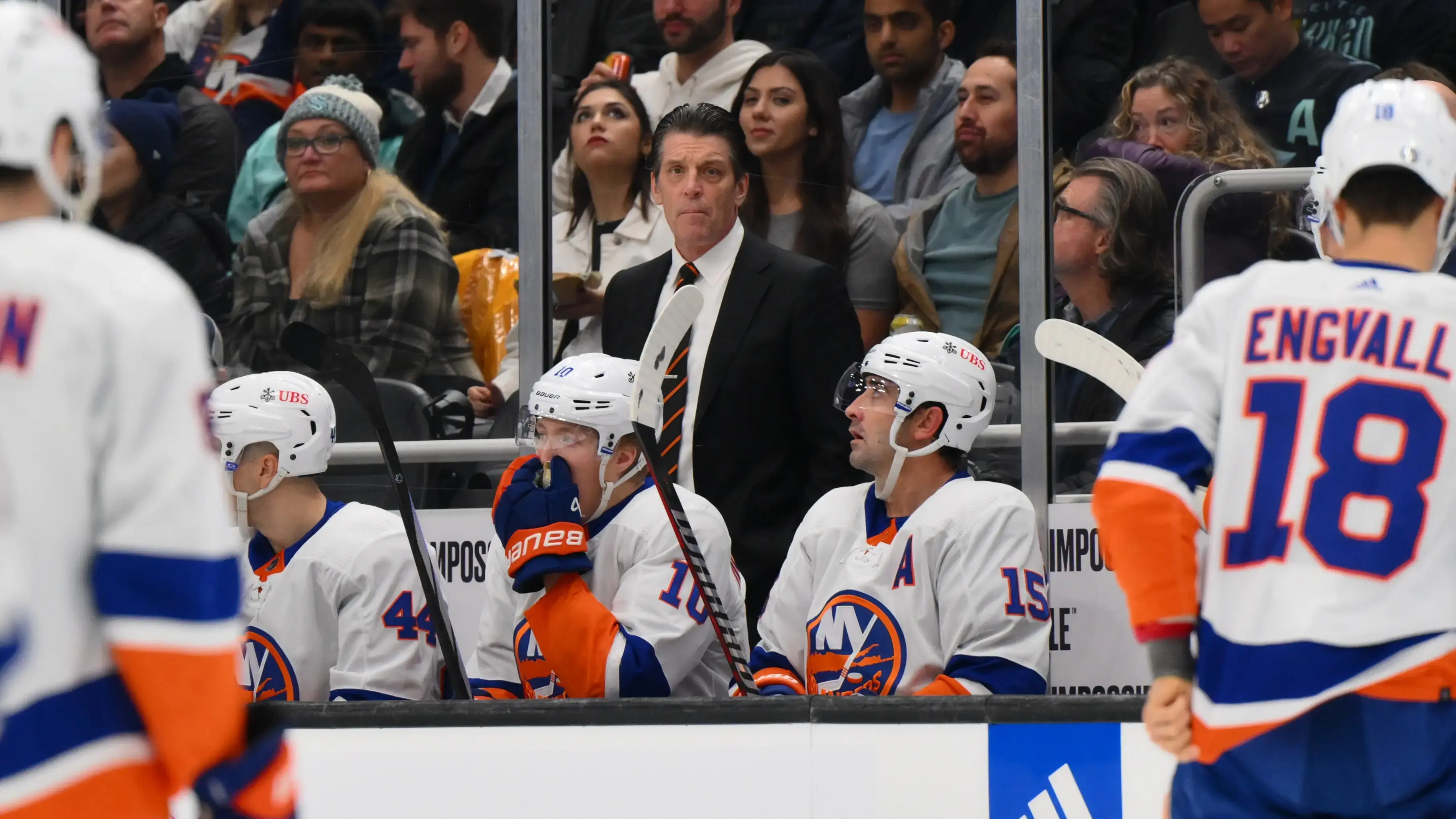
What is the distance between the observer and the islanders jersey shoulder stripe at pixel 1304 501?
2041 mm

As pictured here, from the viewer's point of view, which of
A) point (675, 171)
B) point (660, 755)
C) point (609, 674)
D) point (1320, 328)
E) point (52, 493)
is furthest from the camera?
point (675, 171)

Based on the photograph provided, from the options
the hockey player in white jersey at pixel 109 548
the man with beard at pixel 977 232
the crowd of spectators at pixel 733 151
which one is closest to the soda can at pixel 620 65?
the crowd of spectators at pixel 733 151

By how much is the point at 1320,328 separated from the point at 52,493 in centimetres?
131

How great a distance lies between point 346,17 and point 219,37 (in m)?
Answer: 0.38

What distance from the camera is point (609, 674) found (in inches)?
149

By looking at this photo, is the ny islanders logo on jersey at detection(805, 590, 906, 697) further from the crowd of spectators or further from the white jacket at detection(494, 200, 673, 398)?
the white jacket at detection(494, 200, 673, 398)

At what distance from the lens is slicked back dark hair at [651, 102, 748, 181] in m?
4.36

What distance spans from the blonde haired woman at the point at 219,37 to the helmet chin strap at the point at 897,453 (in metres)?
2.05

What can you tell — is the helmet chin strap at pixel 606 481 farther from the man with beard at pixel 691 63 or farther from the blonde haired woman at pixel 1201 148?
the blonde haired woman at pixel 1201 148

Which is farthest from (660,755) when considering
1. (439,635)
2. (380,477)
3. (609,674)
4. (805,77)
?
(805,77)

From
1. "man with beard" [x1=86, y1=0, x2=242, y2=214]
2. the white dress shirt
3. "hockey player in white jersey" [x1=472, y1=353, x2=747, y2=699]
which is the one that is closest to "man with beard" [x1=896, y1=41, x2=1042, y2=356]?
the white dress shirt

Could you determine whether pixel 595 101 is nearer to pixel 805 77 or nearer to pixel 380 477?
pixel 805 77

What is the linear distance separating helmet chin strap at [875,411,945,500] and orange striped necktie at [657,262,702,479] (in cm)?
51

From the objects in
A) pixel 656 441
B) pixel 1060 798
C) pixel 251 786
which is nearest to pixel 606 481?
pixel 656 441
